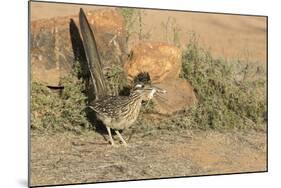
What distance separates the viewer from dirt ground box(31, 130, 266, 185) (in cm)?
377

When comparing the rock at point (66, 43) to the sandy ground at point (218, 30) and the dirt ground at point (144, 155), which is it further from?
the dirt ground at point (144, 155)

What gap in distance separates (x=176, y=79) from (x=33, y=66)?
101 centimetres

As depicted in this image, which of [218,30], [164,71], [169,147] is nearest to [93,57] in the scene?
[164,71]

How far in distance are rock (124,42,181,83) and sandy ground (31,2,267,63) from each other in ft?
0.22

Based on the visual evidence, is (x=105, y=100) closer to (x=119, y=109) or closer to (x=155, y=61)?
(x=119, y=109)

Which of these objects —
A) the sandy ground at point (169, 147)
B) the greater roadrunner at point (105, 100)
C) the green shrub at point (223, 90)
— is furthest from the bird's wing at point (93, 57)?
the green shrub at point (223, 90)

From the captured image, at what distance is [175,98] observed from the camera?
4133mm

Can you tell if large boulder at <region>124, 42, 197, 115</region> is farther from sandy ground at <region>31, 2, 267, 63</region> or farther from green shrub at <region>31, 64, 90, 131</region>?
green shrub at <region>31, 64, 90, 131</region>

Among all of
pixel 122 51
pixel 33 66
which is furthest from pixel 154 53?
pixel 33 66

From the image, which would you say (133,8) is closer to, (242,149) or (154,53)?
(154,53)

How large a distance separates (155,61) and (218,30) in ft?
1.80

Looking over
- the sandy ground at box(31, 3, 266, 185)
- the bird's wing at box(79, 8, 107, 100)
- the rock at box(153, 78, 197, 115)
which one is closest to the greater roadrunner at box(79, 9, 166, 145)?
the bird's wing at box(79, 8, 107, 100)

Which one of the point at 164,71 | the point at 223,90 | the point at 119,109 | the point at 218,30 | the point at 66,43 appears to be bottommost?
the point at 119,109

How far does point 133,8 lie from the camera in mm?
4012
